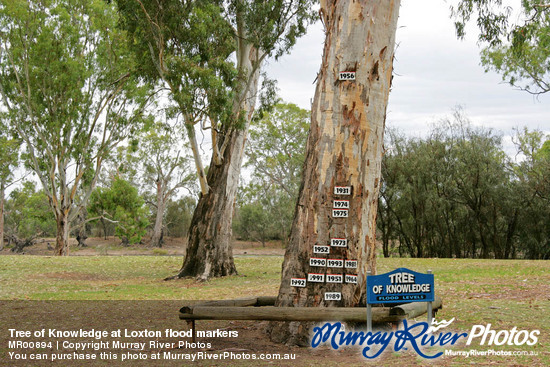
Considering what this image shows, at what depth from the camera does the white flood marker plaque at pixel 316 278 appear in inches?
243

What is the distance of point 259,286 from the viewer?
12906 mm

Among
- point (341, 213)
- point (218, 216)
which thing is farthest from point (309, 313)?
point (218, 216)

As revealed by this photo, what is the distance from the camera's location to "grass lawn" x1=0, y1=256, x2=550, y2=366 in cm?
697

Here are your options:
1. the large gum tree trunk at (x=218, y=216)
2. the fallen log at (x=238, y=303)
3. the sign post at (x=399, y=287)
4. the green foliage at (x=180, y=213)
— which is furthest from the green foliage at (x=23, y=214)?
the sign post at (x=399, y=287)

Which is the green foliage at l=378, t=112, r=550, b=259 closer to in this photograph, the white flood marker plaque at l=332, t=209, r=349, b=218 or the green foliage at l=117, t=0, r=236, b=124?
the green foliage at l=117, t=0, r=236, b=124

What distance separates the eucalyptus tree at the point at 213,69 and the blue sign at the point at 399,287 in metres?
9.24

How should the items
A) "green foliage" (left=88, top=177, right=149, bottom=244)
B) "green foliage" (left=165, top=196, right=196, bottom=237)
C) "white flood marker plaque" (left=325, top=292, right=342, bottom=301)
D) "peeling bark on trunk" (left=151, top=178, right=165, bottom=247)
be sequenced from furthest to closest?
"green foliage" (left=165, top=196, right=196, bottom=237) → "peeling bark on trunk" (left=151, top=178, right=165, bottom=247) → "green foliage" (left=88, top=177, right=149, bottom=244) → "white flood marker plaque" (left=325, top=292, right=342, bottom=301)

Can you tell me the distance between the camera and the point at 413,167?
2528 cm

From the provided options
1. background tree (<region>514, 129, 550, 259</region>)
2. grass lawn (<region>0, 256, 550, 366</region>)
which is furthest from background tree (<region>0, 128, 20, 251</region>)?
background tree (<region>514, 129, 550, 259</region>)

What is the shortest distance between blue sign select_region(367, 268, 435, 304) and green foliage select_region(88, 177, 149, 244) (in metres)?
30.0

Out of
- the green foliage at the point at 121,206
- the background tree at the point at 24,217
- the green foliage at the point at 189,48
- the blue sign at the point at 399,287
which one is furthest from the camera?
the background tree at the point at 24,217

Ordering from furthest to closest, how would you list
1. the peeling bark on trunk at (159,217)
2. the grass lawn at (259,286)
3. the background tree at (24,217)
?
the peeling bark on trunk at (159,217), the background tree at (24,217), the grass lawn at (259,286)

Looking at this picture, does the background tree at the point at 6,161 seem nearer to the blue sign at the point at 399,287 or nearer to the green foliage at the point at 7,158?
the green foliage at the point at 7,158

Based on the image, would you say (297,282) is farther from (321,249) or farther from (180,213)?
(180,213)
